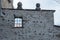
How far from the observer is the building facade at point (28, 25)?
16.9m

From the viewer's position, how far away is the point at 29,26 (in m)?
17.3

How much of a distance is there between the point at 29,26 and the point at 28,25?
0.15m

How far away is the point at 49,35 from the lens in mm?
17172

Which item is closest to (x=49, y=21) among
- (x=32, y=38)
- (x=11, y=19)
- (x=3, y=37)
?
(x=32, y=38)

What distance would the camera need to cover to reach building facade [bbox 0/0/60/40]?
1692cm

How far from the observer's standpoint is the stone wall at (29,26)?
16.9 m

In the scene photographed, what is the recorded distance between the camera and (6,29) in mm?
16953

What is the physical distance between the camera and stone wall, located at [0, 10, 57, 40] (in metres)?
16.9

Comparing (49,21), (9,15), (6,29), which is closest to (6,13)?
(9,15)

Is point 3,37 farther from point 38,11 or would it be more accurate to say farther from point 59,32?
point 59,32

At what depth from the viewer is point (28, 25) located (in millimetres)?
17281

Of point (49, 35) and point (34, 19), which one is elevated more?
point (34, 19)

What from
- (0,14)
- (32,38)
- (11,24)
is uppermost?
(0,14)

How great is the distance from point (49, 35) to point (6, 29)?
4.50 meters
